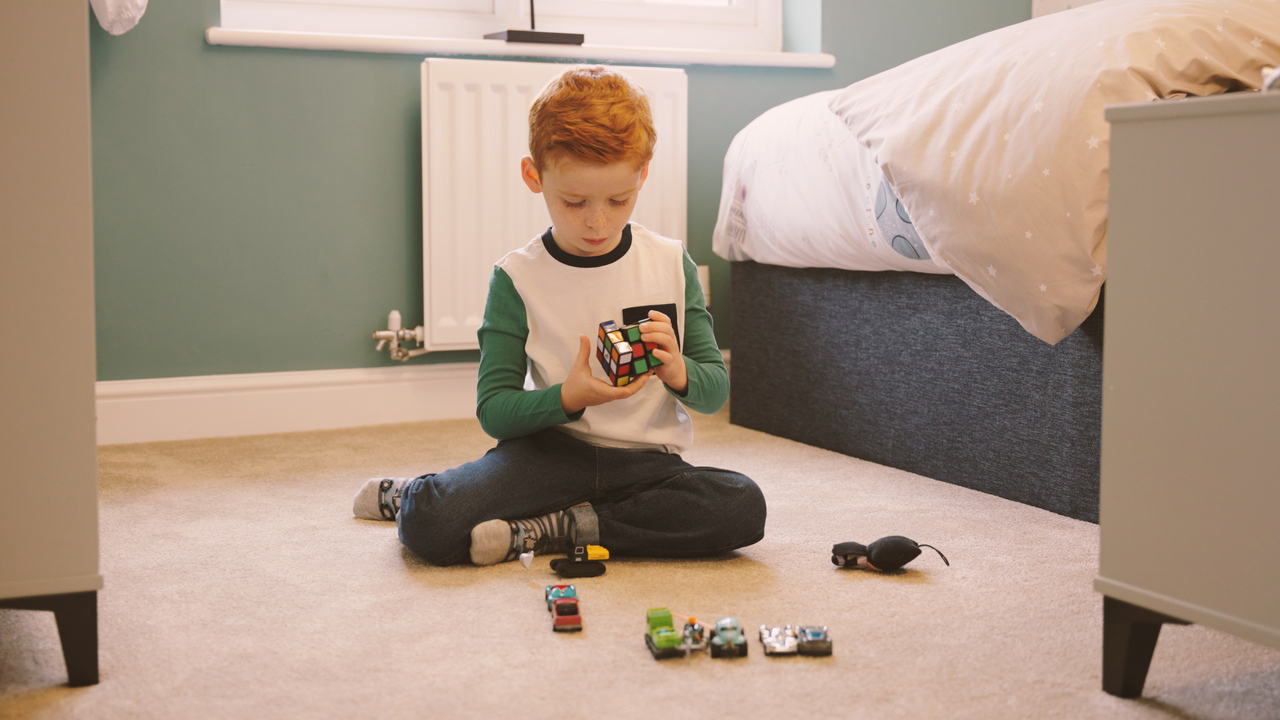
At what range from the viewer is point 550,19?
2.51 meters

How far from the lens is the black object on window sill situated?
7.55 ft

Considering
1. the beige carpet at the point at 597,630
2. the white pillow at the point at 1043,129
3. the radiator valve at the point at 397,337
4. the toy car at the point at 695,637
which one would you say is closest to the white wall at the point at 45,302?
the beige carpet at the point at 597,630

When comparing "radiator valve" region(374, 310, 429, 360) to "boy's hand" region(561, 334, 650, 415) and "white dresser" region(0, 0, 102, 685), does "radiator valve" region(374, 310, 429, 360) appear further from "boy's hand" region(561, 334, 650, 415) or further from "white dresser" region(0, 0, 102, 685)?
"white dresser" region(0, 0, 102, 685)

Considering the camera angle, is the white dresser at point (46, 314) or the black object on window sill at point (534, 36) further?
the black object on window sill at point (534, 36)

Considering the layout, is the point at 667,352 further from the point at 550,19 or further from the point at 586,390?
the point at 550,19

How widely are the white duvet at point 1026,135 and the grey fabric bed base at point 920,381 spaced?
0.09 m

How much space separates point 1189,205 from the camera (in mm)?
789

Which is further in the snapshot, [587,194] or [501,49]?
[501,49]

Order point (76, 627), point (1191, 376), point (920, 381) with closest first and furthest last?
point (1191, 376), point (76, 627), point (920, 381)

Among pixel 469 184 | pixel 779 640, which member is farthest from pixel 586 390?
pixel 469 184

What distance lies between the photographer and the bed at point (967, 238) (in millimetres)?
1256

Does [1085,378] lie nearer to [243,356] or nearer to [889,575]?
[889,575]

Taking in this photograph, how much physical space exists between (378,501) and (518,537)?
30cm

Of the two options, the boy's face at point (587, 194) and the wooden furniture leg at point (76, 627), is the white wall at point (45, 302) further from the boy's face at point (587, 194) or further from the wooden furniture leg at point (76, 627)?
the boy's face at point (587, 194)
